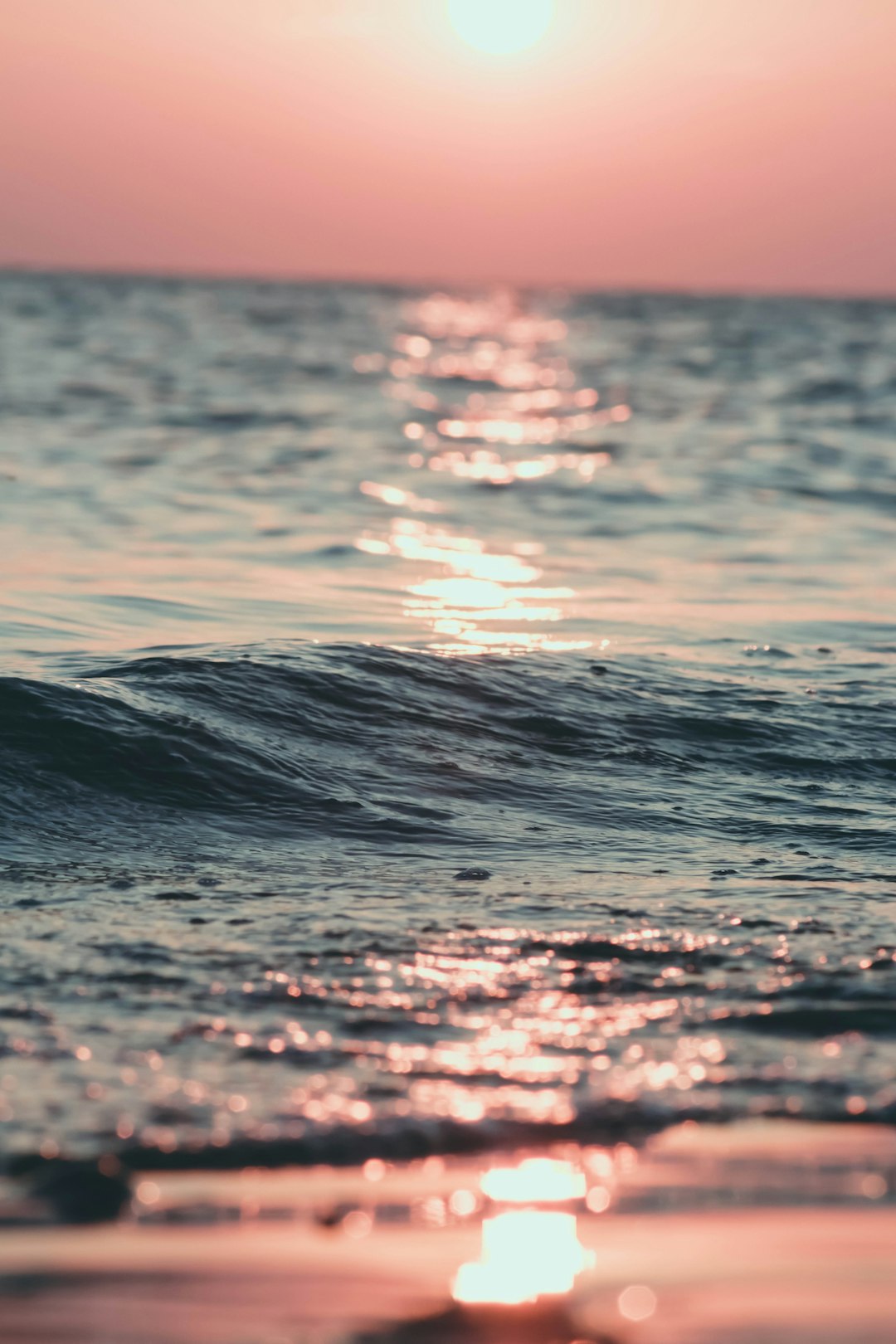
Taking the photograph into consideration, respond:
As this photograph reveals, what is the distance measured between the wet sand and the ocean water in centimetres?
17

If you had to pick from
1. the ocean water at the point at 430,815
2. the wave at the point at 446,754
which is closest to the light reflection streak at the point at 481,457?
the ocean water at the point at 430,815

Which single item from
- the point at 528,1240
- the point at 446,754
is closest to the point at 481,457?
the point at 446,754

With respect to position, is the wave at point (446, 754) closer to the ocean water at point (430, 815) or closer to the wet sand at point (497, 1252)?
the ocean water at point (430, 815)

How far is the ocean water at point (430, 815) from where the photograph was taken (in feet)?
12.1

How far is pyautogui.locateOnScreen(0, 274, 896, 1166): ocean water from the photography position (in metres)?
3.68

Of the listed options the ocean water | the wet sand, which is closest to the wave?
the ocean water

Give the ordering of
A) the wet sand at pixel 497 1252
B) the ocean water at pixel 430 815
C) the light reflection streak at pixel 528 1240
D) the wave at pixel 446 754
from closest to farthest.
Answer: the wet sand at pixel 497 1252
the light reflection streak at pixel 528 1240
the ocean water at pixel 430 815
the wave at pixel 446 754

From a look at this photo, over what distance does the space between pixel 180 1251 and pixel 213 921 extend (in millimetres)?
1939

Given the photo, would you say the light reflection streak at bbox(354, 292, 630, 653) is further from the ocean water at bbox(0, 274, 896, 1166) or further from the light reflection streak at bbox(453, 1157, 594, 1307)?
the light reflection streak at bbox(453, 1157, 594, 1307)

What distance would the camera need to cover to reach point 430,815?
20.9 ft

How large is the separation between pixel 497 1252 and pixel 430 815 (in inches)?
136

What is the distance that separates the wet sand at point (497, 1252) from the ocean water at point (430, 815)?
0.55ft

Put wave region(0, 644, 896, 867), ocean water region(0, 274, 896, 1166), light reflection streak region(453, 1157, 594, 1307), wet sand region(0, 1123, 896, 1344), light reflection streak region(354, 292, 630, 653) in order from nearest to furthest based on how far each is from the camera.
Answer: wet sand region(0, 1123, 896, 1344) < light reflection streak region(453, 1157, 594, 1307) < ocean water region(0, 274, 896, 1166) < wave region(0, 644, 896, 867) < light reflection streak region(354, 292, 630, 653)

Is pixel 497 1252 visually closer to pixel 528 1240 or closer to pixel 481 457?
pixel 528 1240
